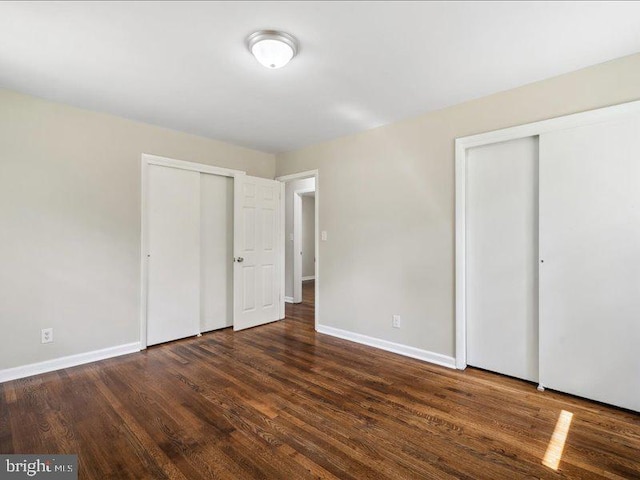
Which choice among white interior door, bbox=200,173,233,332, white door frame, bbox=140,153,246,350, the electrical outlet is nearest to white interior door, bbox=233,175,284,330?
white interior door, bbox=200,173,233,332

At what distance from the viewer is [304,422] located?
2.05 m

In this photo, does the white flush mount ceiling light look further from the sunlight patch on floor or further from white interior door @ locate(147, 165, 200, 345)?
the sunlight patch on floor

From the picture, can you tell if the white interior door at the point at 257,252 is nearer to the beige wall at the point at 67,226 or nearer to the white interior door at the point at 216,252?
the white interior door at the point at 216,252

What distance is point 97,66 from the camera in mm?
→ 2289

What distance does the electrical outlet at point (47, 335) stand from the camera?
9.25 feet

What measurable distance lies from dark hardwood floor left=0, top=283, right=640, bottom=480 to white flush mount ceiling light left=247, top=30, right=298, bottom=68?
2354 millimetres

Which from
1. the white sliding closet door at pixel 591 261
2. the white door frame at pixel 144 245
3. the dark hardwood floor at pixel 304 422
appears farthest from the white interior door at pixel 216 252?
the white sliding closet door at pixel 591 261

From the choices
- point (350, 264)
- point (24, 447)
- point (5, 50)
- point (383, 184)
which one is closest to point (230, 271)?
point (350, 264)

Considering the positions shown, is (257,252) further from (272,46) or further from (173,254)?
(272,46)

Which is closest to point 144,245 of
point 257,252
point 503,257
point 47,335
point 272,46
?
point 47,335

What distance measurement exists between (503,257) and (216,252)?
129 inches

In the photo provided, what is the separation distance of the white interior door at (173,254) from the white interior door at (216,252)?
133mm

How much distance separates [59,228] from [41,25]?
1.75m

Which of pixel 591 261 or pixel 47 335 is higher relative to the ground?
pixel 591 261
